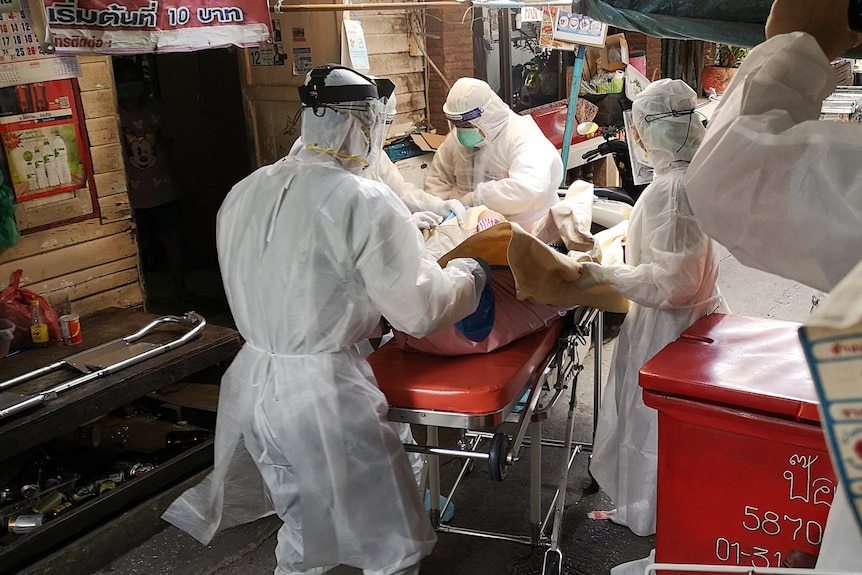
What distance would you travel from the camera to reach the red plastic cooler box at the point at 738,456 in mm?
1739

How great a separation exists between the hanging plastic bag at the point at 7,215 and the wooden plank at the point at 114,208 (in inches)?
20.3

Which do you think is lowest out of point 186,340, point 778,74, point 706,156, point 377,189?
point 186,340

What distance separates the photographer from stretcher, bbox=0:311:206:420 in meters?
3.10

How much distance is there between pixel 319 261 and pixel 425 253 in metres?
0.33

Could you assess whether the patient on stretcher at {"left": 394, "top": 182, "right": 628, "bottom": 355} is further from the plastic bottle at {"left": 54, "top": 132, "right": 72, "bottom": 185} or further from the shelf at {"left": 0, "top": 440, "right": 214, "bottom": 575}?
the plastic bottle at {"left": 54, "top": 132, "right": 72, "bottom": 185}

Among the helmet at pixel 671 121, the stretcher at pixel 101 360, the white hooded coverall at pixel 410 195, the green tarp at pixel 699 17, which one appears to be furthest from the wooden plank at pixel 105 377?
the green tarp at pixel 699 17

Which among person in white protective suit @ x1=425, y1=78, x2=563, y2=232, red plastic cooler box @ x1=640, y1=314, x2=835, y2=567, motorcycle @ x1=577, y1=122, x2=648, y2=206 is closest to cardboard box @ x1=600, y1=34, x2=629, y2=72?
motorcycle @ x1=577, y1=122, x2=648, y2=206

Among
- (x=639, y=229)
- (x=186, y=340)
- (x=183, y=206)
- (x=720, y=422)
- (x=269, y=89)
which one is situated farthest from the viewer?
(x=183, y=206)

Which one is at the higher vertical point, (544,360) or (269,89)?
(269,89)

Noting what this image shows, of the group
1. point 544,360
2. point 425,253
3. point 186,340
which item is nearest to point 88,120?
point 186,340

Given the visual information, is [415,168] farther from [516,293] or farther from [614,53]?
[516,293]

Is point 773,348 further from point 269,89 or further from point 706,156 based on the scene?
point 269,89

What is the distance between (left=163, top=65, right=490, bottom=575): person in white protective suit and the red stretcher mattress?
98 mm

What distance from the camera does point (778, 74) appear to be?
1355 millimetres
